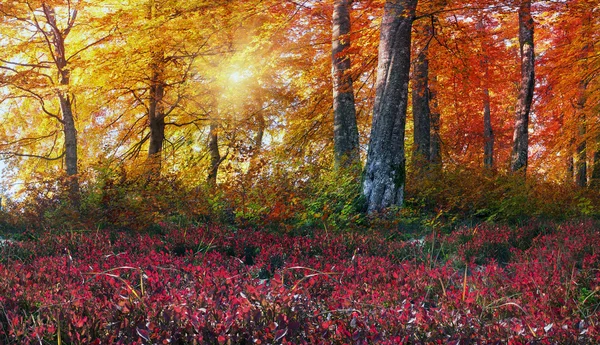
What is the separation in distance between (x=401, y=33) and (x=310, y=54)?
7.57m

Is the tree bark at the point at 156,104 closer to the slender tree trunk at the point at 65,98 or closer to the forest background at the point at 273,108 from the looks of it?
→ the forest background at the point at 273,108

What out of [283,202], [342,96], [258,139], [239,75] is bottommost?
[283,202]

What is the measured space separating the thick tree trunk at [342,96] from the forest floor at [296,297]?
6.55 meters

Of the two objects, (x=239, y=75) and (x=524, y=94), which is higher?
(x=239, y=75)

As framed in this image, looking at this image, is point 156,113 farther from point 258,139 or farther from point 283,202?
point 283,202

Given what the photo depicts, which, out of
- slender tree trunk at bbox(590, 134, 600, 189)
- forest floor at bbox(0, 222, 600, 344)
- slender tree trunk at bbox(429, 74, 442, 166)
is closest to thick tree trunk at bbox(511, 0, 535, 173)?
slender tree trunk at bbox(590, 134, 600, 189)

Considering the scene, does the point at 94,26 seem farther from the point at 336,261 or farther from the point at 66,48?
the point at 336,261

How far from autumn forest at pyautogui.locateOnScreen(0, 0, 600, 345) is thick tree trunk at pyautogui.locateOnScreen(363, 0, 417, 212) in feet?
0.12

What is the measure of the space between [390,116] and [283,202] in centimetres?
247

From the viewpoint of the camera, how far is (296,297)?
10.5ft

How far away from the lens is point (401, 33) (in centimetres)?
1004

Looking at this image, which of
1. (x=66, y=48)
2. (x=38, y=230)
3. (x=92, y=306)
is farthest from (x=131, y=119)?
(x=92, y=306)

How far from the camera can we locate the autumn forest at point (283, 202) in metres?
3.00

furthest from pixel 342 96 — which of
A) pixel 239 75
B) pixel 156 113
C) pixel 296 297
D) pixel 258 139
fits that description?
pixel 296 297
